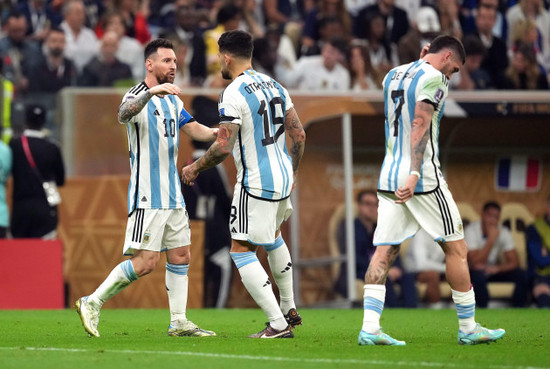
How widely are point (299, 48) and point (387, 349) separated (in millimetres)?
10414

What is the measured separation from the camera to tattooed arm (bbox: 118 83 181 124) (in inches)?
324

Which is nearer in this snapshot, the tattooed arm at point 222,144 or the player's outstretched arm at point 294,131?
the tattooed arm at point 222,144

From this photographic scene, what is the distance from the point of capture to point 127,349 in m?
7.84

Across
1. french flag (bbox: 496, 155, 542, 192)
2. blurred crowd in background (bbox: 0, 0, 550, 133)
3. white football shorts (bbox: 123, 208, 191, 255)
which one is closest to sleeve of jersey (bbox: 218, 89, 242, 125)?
white football shorts (bbox: 123, 208, 191, 255)

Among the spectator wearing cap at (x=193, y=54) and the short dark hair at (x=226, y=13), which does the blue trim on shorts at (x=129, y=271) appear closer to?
the spectator wearing cap at (x=193, y=54)

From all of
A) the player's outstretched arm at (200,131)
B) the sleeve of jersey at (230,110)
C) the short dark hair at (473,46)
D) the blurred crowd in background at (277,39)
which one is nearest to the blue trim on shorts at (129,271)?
the player's outstretched arm at (200,131)

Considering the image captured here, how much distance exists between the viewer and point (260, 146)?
855 cm

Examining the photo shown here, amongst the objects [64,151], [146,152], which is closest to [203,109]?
[64,151]

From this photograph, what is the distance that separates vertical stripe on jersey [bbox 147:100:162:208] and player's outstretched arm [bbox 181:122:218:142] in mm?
418

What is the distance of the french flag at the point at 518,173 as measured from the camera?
54.3ft

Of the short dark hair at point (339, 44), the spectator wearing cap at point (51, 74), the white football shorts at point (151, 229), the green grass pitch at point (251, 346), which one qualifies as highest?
the short dark hair at point (339, 44)

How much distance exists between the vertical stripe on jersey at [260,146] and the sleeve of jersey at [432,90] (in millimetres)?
1281

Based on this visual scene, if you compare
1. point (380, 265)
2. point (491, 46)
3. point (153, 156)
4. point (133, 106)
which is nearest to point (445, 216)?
point (380, 265)

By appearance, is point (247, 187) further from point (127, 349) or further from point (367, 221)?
point (367, 221)
